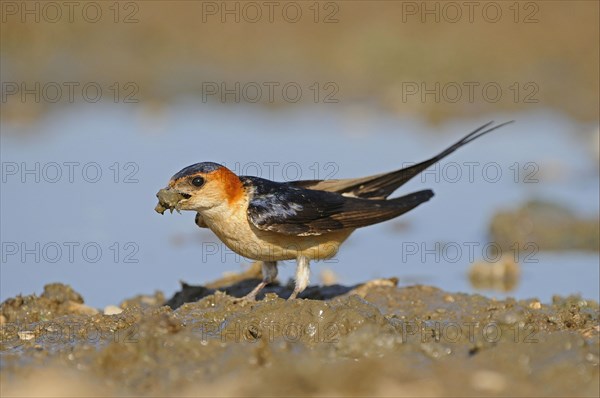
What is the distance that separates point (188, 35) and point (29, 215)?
714 centimetres

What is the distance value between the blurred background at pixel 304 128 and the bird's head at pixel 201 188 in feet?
7.17

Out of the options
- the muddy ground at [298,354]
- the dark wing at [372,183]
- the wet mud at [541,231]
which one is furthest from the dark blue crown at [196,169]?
the wet mud at [541,231]

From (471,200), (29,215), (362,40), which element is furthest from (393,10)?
(29,215)

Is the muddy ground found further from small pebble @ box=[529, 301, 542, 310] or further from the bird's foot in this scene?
small pebble @ box=[529, 301, 542, 310]

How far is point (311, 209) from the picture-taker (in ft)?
25.8

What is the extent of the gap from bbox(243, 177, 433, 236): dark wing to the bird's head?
216mm

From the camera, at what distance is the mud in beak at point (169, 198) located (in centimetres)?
734

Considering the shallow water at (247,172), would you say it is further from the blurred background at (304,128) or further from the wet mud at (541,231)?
the wet mud at (541,231)

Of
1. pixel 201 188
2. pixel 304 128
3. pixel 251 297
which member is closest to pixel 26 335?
pixel 201 188

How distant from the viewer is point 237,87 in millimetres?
16984

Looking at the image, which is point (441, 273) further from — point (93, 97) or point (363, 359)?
point (93, 97)

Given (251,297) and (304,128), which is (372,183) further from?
(304,128)

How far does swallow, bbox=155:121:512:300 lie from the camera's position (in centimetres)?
746

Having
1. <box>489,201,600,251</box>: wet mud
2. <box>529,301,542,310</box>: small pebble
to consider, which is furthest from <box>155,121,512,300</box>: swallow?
<box>489,201,600,251</box>: wet mud
